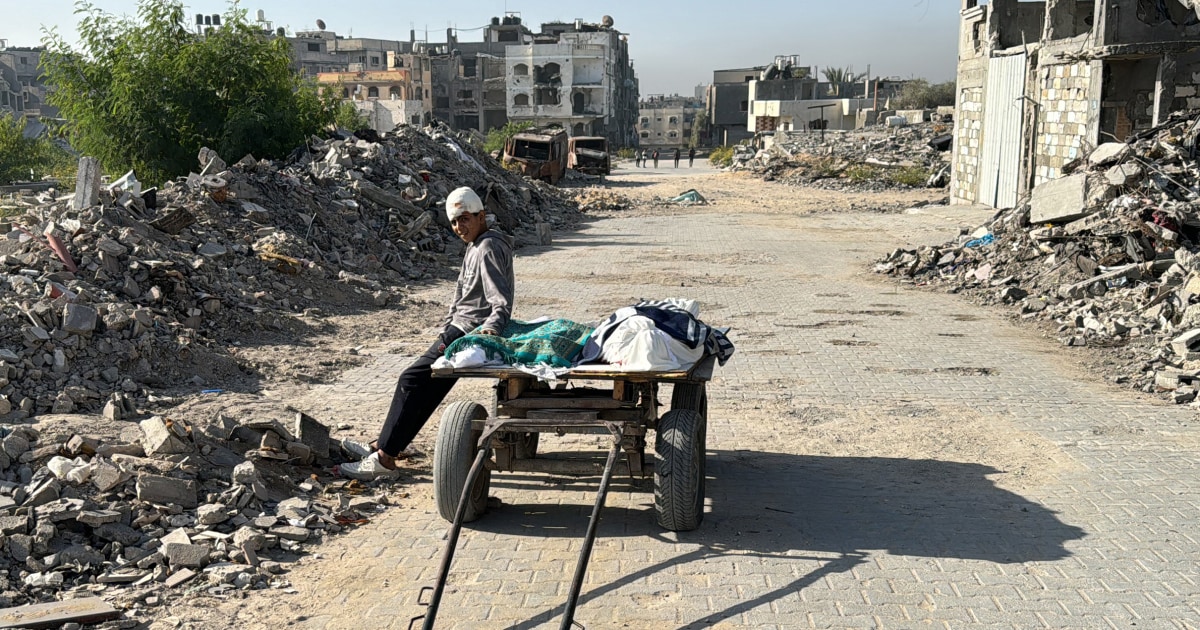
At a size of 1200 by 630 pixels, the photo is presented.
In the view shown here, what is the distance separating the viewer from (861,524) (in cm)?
587

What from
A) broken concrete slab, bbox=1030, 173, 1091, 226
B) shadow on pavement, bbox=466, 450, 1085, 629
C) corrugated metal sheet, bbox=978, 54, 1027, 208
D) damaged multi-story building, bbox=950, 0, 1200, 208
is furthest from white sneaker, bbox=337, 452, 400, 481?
corrugated metal sheet, bbox=978, 54, 1027, 208

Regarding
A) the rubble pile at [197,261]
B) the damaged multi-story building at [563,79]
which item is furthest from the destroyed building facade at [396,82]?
the rubble pile at [197,261]

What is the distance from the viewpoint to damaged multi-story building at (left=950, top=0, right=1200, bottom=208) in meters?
18.5

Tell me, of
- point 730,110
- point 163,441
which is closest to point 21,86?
point 730,110

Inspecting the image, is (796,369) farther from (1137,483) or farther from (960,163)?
(960,163)

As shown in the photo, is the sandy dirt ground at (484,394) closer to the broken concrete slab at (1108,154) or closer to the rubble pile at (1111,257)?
the rubble pile at (1111,257)

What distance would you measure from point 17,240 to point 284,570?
825 centimetres

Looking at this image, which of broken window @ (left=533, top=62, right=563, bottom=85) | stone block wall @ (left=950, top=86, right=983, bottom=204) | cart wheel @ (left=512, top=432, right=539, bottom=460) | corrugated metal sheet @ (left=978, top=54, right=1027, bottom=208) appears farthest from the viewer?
broken window @ (left=533, top=62, right=563, bottom=85)

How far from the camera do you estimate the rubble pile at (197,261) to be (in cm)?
848

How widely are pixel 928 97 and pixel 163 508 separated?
69024 mm

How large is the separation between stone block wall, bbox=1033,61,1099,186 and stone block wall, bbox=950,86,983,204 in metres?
4.07

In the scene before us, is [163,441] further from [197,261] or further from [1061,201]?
[1061,201]

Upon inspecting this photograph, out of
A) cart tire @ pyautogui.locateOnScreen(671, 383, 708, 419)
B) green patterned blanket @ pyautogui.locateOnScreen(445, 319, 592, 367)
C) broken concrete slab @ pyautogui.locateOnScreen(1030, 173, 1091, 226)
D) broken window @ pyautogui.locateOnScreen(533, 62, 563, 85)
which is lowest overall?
cart tire @ pyautogui.locateOnScreen(671, 383, 708, 419)

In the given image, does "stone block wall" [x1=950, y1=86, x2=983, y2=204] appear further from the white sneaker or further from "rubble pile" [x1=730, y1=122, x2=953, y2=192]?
the white sneaker
